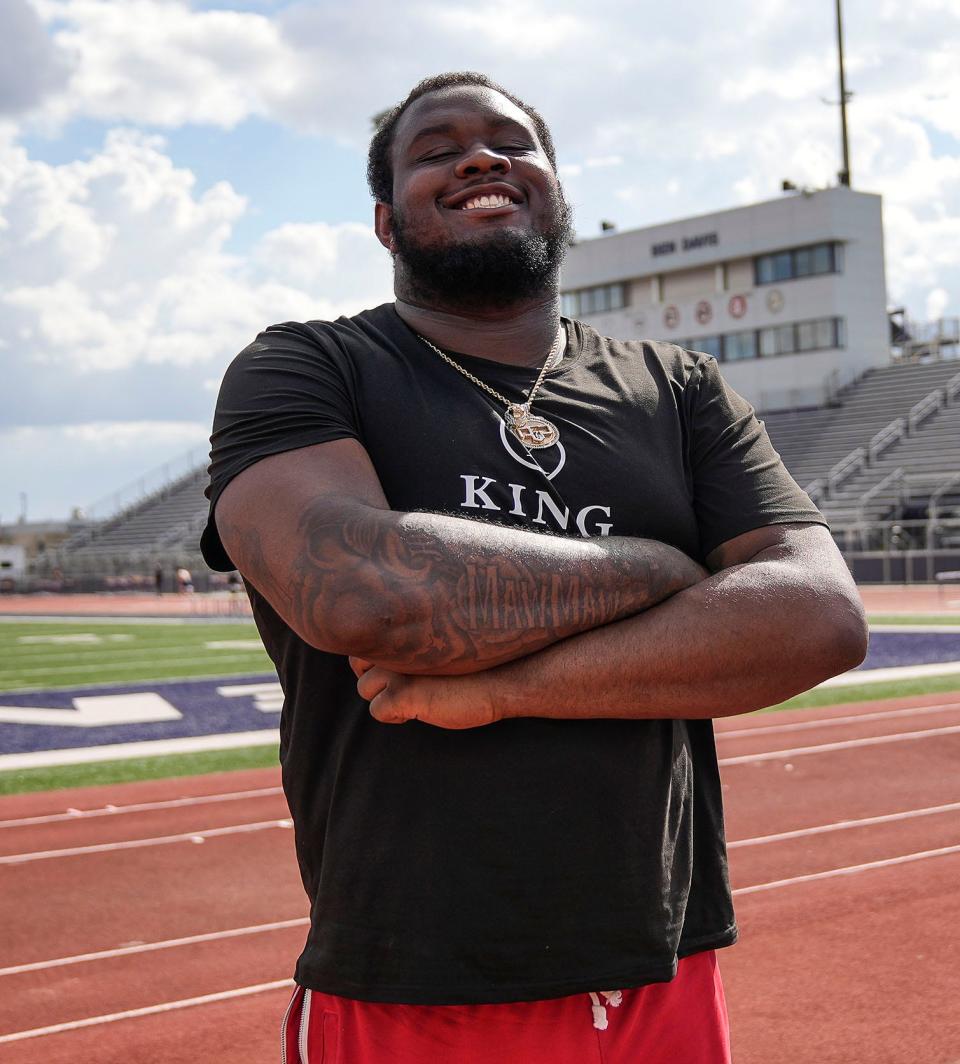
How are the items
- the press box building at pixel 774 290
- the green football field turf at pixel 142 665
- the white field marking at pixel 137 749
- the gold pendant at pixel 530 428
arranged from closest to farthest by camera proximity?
the gold pendant at pixel 530 428, the green football field turf at pixel 142 665, the white field marking at pixel 137 749, the press box building at pixel 774 290

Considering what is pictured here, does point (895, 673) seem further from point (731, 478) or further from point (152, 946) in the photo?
point (731, 478)

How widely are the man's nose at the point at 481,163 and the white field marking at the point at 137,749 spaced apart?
9.27 m

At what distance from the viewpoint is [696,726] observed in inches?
85.7

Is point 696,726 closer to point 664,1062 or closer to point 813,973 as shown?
point 664,1062

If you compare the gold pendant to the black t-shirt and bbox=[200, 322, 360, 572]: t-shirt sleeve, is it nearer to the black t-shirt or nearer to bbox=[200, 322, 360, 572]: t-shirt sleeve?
the black t-shirt

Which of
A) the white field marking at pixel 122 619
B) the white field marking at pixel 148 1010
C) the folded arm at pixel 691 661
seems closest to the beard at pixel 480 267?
the folded arm at pixel 691 661

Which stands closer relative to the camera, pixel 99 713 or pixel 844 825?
pixel 844 825

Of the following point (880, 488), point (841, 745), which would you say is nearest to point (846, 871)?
point (841, 745)

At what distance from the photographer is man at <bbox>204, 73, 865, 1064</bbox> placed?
6.01ft

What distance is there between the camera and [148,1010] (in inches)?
191

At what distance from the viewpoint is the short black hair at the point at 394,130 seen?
2336 mm

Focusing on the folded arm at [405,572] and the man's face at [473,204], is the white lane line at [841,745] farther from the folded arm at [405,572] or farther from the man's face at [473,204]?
the folded arm at [405,572]

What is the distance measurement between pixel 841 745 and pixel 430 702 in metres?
9.08

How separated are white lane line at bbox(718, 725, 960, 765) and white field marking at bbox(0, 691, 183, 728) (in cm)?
603
